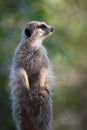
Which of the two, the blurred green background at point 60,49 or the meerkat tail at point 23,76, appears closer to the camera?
the meerkat tail at point 23,76

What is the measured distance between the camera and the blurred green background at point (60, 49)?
5840 millimetres

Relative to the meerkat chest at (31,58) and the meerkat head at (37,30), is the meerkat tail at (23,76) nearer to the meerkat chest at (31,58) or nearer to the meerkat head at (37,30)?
the meerkat chest at (31,58)

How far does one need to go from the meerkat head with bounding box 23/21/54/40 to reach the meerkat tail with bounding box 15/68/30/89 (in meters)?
0.27

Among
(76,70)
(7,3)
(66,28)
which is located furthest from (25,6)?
(76,70)

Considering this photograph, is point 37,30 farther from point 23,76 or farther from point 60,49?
point 60,49

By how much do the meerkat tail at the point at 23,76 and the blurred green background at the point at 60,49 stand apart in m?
0.93

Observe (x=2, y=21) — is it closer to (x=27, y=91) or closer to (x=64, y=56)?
(x=64, y=56)

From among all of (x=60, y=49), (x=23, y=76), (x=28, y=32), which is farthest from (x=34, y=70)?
(x=60, y=49)

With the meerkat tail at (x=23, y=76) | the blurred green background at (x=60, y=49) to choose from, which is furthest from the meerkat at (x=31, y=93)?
the blurred green background at (x=60, y=49)

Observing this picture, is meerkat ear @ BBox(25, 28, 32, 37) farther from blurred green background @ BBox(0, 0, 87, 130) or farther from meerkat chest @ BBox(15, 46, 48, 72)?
blurred green background @ BBox(0, 0, 87, 130)

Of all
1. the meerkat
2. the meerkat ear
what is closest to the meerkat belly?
the meerkat

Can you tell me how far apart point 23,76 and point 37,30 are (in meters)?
0.37

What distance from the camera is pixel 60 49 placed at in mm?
6191

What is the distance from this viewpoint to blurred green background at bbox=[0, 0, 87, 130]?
5840 mm
